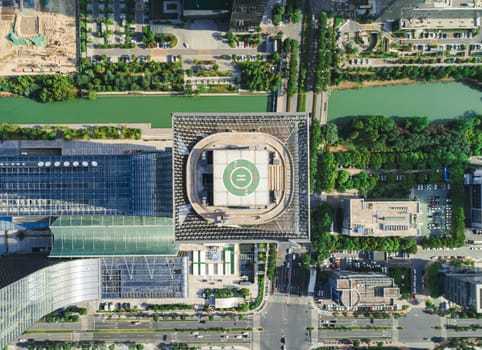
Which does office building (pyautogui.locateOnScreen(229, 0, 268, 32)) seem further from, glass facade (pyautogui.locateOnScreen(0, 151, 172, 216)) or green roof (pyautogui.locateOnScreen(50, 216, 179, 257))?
green roof (pyautogui.locateOnScreen(50, 216, 179, 257))

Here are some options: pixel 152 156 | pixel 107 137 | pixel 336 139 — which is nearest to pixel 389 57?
pixel 336 139

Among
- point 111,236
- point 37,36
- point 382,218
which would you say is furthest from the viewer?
point 37,36

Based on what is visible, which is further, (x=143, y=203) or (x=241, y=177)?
(x=143, y=203)

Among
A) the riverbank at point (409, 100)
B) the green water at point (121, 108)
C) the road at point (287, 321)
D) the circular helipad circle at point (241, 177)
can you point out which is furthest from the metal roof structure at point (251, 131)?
the riverbank at point (409, 100)

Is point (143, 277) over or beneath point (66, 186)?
beneath

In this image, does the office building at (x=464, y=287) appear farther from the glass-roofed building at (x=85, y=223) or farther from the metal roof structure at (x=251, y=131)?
the glass-roofed building at (x=85, y=223)

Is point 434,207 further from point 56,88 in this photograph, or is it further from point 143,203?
point 56,88

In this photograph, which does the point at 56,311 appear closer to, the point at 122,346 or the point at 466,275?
the point at 122,346

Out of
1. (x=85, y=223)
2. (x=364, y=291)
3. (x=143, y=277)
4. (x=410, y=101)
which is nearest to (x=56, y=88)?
(x=85, y=223)
